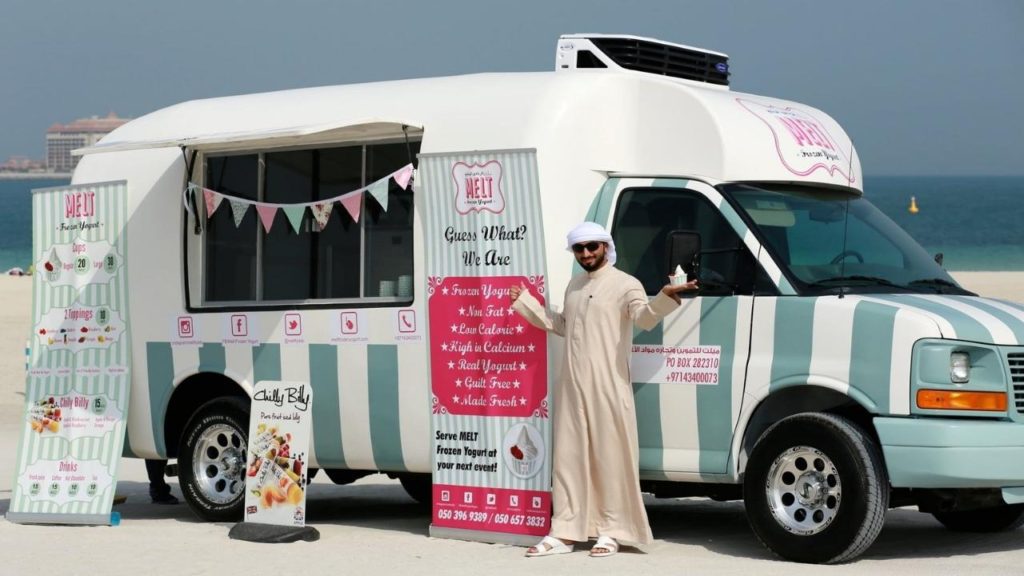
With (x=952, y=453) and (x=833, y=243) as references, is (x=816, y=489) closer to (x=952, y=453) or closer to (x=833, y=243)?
(x=952, y=453)

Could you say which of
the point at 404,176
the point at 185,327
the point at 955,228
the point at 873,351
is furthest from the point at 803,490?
the point at 955,228

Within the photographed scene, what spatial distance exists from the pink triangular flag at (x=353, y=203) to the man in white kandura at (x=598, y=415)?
1.77 metres

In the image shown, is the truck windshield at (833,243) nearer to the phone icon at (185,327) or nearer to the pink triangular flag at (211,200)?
the pink triangular flag at (211,200)

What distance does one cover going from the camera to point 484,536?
32.9 ft

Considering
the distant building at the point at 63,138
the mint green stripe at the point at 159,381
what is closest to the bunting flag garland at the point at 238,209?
the mint green stripe at the point at 159,381

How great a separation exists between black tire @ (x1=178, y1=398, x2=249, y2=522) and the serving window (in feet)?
2.38

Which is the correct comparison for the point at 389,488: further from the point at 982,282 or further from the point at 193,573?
the point at 982,282

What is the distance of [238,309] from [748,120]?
3.58m

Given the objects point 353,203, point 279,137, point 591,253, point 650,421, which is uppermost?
point 279,137

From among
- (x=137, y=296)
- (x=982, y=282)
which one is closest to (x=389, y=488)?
(x=137, y=296)

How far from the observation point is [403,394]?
10492 mm

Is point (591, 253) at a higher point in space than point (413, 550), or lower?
higher

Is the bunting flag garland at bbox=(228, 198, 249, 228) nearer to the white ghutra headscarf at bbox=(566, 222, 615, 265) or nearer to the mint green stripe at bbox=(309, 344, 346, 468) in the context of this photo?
the mint green stripe at bbox=(309, 344, 346, 468)

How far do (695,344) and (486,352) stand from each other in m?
1.39
